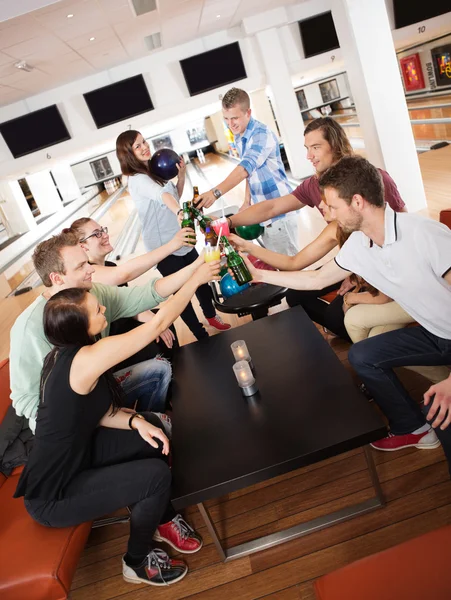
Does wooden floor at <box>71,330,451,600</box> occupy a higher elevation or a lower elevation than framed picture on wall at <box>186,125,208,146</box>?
lower

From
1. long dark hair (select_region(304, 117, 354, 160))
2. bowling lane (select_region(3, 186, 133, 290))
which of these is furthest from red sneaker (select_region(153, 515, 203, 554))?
bowling lane (select_region(3, 186, 133, 290))

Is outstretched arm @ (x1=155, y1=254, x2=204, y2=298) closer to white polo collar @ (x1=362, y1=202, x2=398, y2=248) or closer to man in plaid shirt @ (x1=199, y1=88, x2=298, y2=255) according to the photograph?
man in plaid shirt @ (x1=199, y1=88, x2=298, y2=255)

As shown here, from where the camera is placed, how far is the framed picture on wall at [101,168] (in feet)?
73.6

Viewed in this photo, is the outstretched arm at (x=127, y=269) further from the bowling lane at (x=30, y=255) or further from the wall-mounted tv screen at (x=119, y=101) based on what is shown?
the bowling lane at (x=30, y=255)

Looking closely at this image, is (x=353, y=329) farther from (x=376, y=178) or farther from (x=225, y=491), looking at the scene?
(x=225, y=491)

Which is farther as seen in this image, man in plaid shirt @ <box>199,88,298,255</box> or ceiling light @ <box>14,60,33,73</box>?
ceiling light @ <box>14,60,33,73</box>

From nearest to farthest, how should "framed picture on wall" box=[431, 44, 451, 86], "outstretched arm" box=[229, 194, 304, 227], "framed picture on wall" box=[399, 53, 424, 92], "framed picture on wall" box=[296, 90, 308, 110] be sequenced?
"outstretched arm" box=[229, 194, 304, 227] → "framed picture on wall" box=[431, 44, 451, 86] → "framed picture on wall" box=[399, 53, 424, 92] → "framed picture on wall" box=[296, 90, 308, 110]

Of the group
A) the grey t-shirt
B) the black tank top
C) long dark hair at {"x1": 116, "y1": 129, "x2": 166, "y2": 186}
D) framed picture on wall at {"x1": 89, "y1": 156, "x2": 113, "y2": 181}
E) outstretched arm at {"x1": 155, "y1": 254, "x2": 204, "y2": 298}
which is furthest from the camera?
framed picture on wall at {"x1": 89, "y1": 156, "x2": 113, "y2": 181}

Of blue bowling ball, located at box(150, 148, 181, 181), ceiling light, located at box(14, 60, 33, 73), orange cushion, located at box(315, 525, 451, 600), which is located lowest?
orange cushion, located at box(315, 525, 451, 600)

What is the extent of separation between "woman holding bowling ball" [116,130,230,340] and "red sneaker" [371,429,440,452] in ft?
5.03

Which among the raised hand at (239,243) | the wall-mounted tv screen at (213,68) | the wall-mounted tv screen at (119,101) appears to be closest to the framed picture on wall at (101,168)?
the wall-mounted tv screen at (119,101)

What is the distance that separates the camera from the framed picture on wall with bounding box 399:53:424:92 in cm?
1523

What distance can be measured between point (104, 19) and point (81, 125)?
8.63 ft

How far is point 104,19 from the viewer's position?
171 inches
